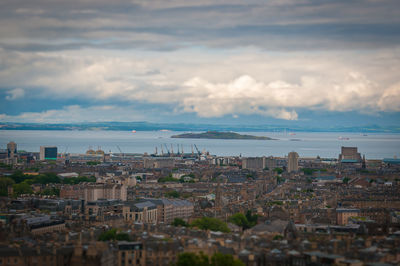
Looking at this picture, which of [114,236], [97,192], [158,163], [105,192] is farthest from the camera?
[158,163]

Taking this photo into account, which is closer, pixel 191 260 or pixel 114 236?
pixel 191 260

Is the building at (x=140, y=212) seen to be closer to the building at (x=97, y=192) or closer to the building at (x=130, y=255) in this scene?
the building at (x=97, y=192)

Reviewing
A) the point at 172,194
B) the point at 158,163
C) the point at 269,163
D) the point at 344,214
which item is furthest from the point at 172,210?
the point at 269,163

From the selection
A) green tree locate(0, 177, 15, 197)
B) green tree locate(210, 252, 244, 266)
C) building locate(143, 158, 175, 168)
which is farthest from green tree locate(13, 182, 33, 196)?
building locate(143, 158, 175, 168)

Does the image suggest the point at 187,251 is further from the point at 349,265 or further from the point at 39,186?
the point at 39,186

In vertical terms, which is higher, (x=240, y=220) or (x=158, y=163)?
(x=158, y=163)

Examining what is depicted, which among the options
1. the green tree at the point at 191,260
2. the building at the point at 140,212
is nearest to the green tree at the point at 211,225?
the building at the point at 140,212

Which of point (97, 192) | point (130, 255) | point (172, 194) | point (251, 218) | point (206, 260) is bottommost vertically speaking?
point (251, 218)

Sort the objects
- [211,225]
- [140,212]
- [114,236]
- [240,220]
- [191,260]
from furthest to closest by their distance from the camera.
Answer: [140,212], [240,220], [211,225], [114,236], [191,260]

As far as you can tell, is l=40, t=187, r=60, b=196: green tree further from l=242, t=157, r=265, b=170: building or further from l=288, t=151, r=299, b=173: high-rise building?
l=242, t=157, r=265, b=170: building

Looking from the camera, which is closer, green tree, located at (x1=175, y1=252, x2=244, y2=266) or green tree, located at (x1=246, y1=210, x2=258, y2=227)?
green tree, located at (x1=175, y1=252, x2=244, y2=266)

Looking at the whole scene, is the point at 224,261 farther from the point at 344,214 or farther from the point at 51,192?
the point at 51,192

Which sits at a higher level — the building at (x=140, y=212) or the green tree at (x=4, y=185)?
the green tree at (x=4, y=185)
